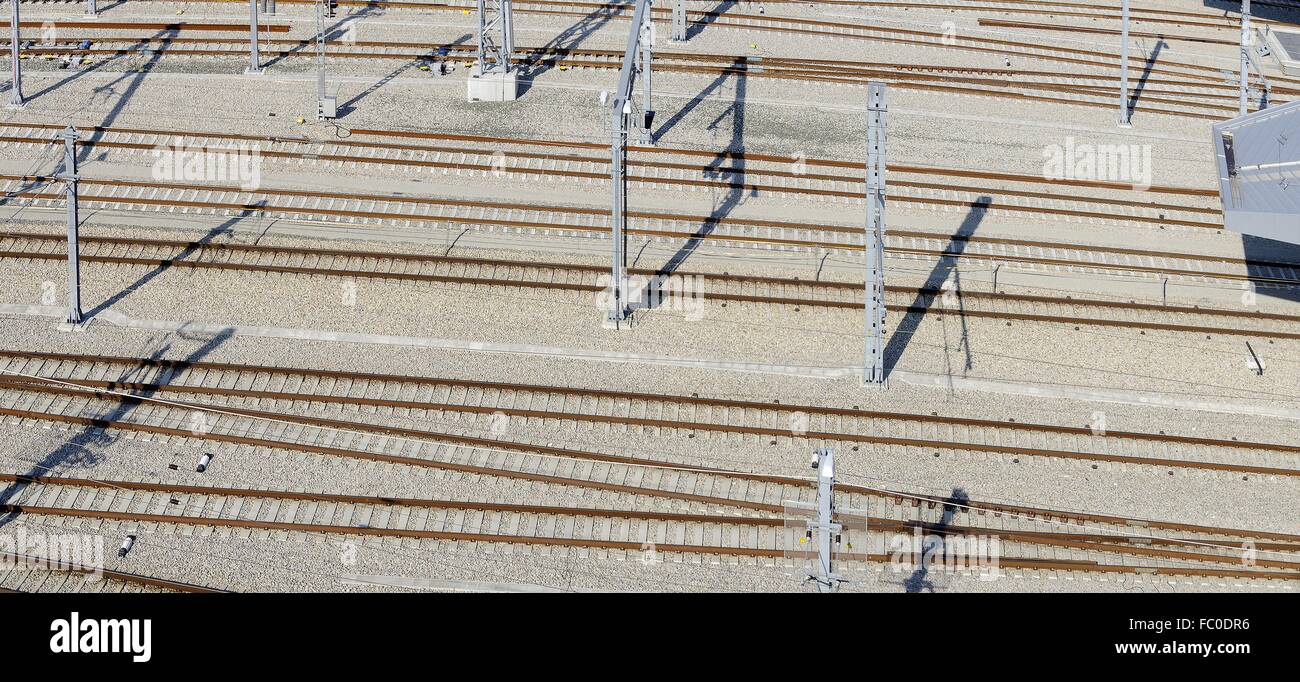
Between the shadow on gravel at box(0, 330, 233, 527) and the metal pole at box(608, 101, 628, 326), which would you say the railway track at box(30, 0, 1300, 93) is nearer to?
the metal pole at box(608, 101, 628, 326)

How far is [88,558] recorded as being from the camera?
126 feet

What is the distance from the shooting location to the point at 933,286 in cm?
4816

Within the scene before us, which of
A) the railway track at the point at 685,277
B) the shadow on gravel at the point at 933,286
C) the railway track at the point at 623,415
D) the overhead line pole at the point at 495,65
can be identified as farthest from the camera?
the overhead line pole at the point at 495,65

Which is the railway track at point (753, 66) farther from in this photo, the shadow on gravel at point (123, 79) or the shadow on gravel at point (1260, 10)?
the shadow on gravel at point (1260, 10)

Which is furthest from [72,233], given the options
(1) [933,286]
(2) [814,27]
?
(2) [814,27]

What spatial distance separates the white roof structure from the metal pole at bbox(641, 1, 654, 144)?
57.1 ft

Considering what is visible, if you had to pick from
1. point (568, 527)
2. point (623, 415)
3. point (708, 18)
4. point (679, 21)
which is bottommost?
point (568, 527)

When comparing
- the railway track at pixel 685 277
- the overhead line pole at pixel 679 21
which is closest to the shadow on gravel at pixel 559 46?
the overhead line pole at pixel 679 21

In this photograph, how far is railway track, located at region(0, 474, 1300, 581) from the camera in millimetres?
38906

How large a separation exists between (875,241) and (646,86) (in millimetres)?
14615

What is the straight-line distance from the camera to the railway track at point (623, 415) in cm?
4219

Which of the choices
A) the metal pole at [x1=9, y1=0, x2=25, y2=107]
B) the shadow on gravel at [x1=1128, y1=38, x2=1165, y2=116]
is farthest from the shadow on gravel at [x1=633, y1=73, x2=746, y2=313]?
the metal pole at [x1=9, y1=0, x2=25, y2=107]

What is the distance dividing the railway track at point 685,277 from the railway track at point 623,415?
4841 mm

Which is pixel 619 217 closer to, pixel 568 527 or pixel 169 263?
pixel 568 527
